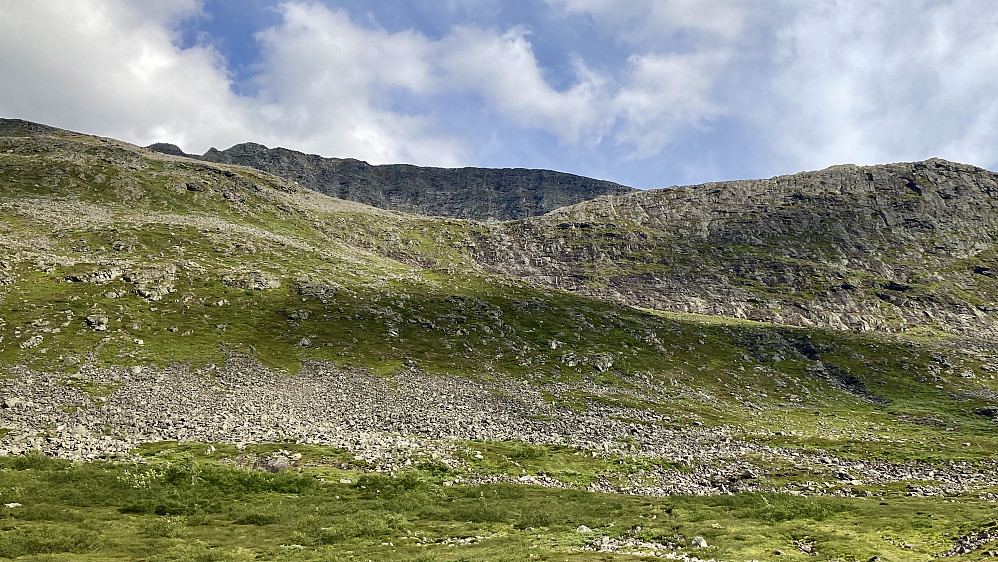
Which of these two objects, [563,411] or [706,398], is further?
[706,398]

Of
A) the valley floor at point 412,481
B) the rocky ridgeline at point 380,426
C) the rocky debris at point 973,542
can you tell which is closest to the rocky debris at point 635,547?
the valley floor at point 412,481

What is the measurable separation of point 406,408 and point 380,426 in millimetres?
7287

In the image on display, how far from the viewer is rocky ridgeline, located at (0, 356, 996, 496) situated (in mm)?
40219

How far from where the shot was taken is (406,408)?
57.6m

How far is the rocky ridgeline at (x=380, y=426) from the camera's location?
132 feet

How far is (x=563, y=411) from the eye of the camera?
6488 cm

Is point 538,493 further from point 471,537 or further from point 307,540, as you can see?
point 307,540

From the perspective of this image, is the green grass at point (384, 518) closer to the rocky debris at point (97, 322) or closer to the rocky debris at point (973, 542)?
the rocky debris at point (973, 542)

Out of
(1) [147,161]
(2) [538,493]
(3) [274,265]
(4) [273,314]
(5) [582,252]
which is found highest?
(1) [147,161]

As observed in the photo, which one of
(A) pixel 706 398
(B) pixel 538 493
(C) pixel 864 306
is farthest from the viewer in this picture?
(C) pixel 864 306

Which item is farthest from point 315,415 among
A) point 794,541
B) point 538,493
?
point 794,541

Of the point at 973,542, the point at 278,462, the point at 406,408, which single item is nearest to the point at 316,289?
the point at 406,408

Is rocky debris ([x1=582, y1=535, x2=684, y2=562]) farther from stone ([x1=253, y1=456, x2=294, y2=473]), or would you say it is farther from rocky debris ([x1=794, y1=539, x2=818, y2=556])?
stone ([x1=253, y1=456, x2=294, y2=473])

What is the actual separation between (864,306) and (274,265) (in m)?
192
